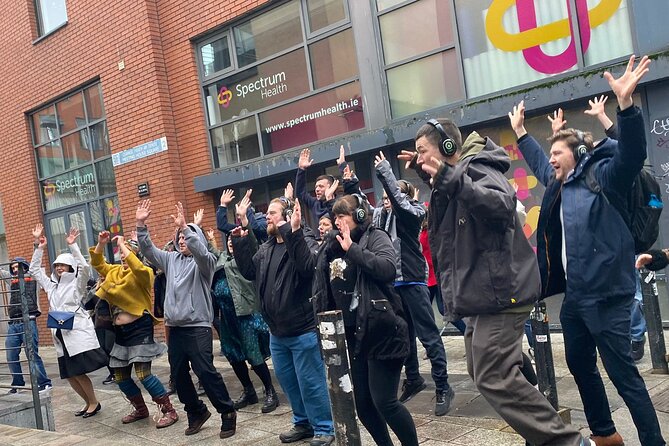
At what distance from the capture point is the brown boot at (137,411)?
666 cm

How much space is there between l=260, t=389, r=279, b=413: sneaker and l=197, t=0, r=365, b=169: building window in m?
3.96

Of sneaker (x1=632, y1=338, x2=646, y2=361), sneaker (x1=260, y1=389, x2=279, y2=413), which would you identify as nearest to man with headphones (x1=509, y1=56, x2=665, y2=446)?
sneaker (x1=632, y1=338, x2=646, y2=361)

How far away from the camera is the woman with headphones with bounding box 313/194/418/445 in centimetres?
→ 403

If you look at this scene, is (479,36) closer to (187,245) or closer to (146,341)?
(187,245)

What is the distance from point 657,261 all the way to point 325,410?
2543 millimetres

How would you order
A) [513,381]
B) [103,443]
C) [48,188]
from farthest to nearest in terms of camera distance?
1. [48,188]
2. [103,443]
3. [513,381]

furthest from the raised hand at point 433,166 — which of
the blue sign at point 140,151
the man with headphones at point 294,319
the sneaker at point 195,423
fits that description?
the blue sign at point 140,151

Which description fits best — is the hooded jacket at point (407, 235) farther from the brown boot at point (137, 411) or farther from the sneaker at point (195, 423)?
the brown boot at point (137, 411)

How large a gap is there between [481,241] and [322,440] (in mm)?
2342

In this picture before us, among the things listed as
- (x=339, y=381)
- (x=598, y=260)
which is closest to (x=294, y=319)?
(x=339, y=381)

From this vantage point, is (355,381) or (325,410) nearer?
(355,381)

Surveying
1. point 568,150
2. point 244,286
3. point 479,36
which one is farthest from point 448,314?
point 479,36

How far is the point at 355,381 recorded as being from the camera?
166 inches

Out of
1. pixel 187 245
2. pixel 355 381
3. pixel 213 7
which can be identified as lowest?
pixel 355 381
